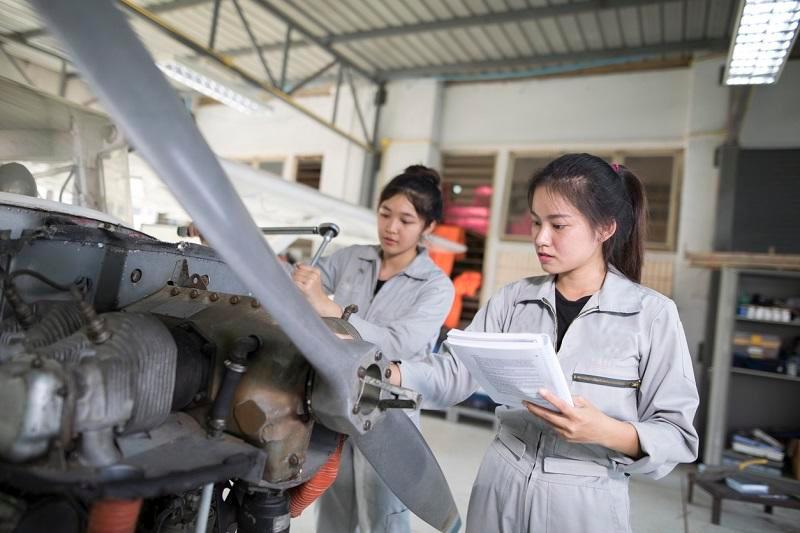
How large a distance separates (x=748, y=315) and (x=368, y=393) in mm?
5431

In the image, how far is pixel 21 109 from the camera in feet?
4.48

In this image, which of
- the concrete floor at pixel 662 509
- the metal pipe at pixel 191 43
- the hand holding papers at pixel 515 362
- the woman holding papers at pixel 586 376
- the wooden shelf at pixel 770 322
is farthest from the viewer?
the wooden shelf at pixel 770 322

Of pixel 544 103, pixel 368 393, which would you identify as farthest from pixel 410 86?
pixel 368 393

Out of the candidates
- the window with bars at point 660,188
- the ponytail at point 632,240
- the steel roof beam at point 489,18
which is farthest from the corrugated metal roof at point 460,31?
the ponytail at point 632,240

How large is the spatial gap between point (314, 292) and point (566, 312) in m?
0.71

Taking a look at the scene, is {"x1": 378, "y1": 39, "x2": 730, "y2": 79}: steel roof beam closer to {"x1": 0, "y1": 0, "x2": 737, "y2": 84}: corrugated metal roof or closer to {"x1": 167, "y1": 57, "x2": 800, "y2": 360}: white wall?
{"x1": 0, "y1": 0, "x2": 737, "y2": 84}: corrugated metal roof

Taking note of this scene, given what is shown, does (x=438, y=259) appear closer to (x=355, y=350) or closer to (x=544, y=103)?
(x=544, y=103)

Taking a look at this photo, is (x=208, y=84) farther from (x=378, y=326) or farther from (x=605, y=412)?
(x=605, y=412)

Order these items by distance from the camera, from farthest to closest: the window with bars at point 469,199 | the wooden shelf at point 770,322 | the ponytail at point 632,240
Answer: the window with bars at point 469,199, the wooden shelf at point 770,322, the ponytail at point 632,240

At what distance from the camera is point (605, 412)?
1.25m

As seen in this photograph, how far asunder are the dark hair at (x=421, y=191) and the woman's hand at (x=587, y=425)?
3.53 ft

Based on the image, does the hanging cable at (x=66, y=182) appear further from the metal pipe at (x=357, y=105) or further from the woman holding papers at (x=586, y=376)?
the metal pipe at (x=357, y=105)

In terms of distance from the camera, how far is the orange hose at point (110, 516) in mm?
659

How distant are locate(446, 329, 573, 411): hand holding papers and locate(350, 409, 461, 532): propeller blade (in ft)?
0.69
